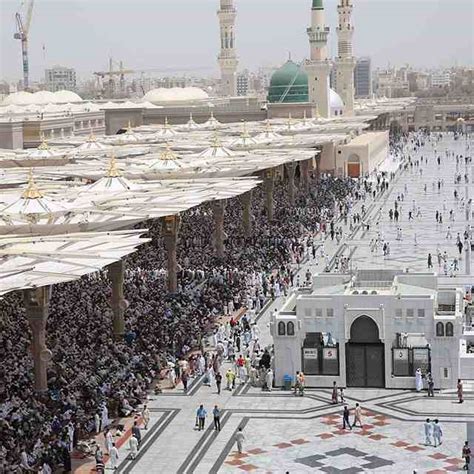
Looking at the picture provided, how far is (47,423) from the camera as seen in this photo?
14.5 meters

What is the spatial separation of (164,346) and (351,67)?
59654 millimetres

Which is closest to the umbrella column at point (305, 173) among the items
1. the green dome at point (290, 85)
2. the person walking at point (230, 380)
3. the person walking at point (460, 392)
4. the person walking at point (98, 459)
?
the green dome at point (290, 85)

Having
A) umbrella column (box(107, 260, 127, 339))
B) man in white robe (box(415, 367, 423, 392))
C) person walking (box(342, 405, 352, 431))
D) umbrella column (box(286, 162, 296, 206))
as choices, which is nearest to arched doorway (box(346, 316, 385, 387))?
man in white robe (box(415, 367, 423, 392))

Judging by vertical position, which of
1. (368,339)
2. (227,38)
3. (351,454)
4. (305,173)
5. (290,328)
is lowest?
(351,454)


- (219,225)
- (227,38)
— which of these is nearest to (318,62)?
(227,38)

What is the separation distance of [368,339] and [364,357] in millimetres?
300

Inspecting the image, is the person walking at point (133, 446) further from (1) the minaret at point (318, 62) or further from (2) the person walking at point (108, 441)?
(1) the minaret at point (318, 62)

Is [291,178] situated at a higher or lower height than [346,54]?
lower

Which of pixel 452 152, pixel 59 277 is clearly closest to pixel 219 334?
pixel 59 277

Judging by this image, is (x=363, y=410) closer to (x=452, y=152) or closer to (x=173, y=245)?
(x=173, y=245)

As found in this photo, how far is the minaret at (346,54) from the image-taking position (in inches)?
2982

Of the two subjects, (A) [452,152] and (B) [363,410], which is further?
(A) [452,152]

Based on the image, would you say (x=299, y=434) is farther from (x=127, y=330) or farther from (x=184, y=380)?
(x=127, y=330)

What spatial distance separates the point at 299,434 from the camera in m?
15.4
